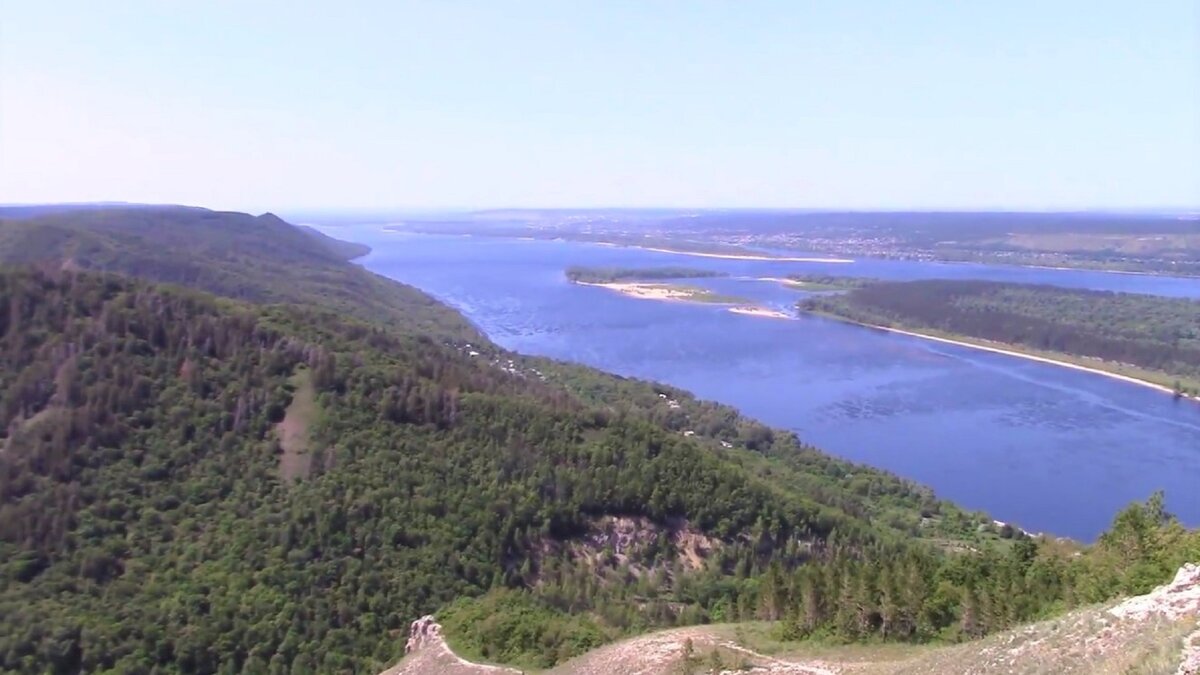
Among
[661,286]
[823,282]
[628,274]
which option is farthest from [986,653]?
[628,274]

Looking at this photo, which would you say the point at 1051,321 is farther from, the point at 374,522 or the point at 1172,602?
the point at 1172,602

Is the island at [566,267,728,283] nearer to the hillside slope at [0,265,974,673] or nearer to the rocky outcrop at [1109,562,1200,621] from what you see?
the hillside slope at [0,265,974,673]

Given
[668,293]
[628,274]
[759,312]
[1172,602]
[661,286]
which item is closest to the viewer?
[1172,602]

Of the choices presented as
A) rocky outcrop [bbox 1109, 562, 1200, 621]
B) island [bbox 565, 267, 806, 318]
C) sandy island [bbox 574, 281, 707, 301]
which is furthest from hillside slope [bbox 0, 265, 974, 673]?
sandy island [bbox 574, 281, 707, 301]

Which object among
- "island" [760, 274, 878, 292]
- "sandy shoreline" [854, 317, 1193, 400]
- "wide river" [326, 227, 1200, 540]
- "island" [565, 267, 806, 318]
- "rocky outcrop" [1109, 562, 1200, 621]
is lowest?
"wide river" [326, 227, 1200, 540]

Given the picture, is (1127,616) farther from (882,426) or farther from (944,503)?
(882,426)
